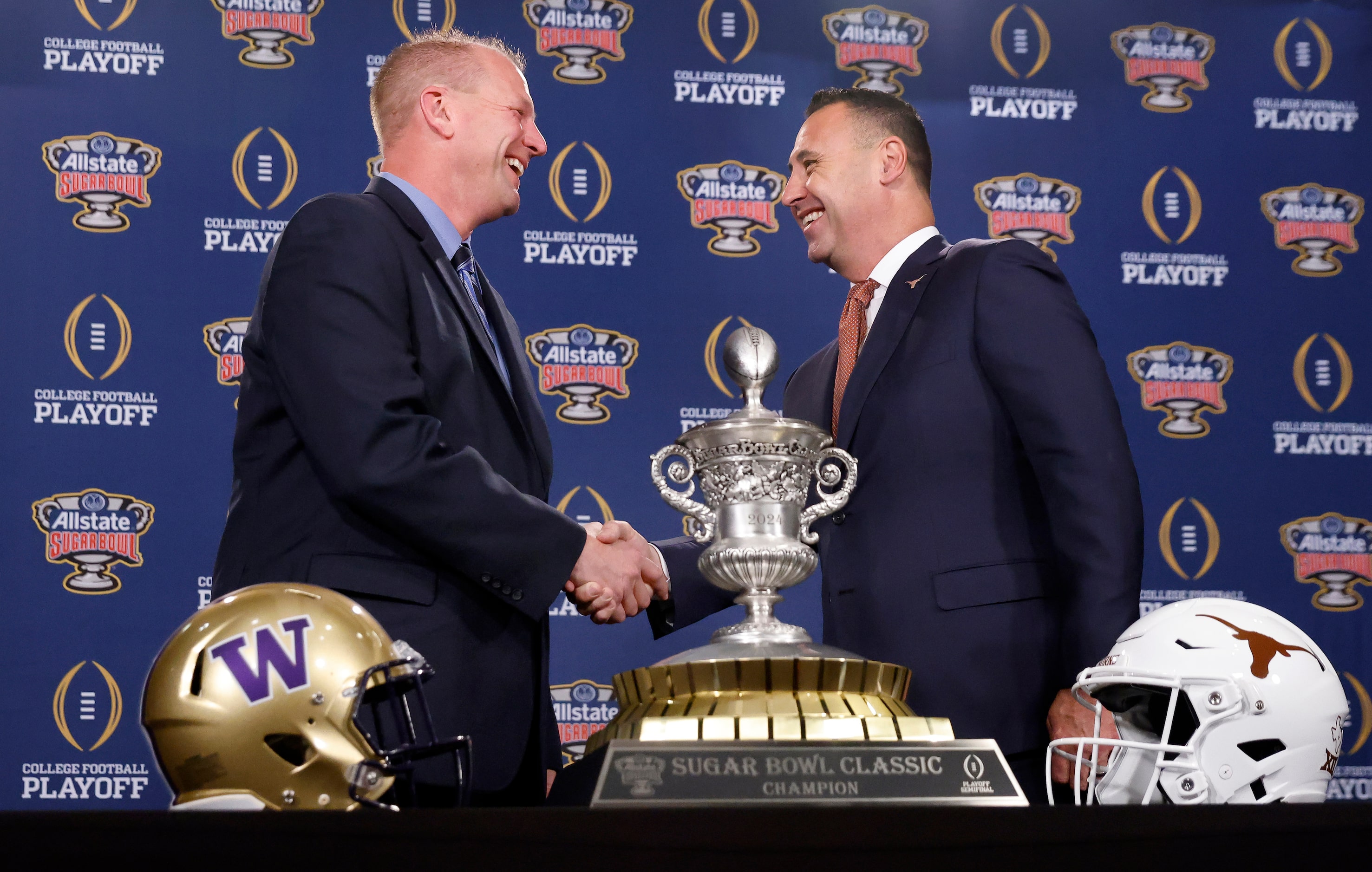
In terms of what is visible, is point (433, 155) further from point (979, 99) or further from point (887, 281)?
point (979, 99)

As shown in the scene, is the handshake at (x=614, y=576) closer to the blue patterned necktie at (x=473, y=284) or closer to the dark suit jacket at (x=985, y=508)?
the dark suit jacket at (x=985, y=508)

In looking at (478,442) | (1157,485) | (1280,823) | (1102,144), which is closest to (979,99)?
(1102,144)

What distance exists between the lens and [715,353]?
3.87 metres

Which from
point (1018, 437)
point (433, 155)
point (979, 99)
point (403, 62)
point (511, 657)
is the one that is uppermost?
point (979, 99)

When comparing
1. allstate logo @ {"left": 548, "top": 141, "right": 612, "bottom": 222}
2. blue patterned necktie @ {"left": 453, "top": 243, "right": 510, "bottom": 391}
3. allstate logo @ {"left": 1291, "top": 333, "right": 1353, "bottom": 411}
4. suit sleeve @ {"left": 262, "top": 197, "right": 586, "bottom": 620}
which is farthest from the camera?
allstate logo @ {"left": 1291, "top": 333, "right": 1353, "bottom": 411}

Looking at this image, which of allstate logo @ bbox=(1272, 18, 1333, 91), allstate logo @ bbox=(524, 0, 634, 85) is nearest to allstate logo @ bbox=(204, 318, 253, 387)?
allstate logo @ bbox=(524, 0, 634, 85)

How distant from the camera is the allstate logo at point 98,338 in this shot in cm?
360

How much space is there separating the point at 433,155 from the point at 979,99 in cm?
217

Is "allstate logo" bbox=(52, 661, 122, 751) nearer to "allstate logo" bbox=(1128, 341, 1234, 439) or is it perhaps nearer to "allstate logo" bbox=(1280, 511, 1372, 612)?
"allstate logo" bbox=(1128, 341, 1234, 439)

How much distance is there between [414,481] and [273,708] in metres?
0.56

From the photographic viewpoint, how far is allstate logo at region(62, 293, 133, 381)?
3600 millimetres

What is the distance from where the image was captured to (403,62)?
2.62m

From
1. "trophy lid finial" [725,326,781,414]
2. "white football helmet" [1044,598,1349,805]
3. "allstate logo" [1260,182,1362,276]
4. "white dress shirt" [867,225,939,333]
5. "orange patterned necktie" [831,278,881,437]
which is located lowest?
"white football helmet" [1044,598,1349,805]

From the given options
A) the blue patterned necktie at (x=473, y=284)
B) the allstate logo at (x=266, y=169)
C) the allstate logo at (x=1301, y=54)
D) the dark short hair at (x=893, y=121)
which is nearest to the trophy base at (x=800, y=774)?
the blue patterned necktie at (x=473, y=284)
